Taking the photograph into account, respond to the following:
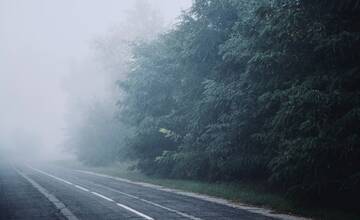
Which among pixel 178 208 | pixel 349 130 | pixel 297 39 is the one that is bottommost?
pixel 178 208


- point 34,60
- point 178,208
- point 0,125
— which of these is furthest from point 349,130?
point 0,125

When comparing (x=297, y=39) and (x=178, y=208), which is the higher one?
(x=297, y=39)

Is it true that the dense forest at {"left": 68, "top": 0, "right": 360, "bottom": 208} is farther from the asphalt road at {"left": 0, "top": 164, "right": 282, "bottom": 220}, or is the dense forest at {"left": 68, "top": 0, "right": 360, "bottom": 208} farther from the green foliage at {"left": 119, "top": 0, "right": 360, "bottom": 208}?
the asphalt road at {"left": 0, "top": 164, "right": 282, "bottom": 220}

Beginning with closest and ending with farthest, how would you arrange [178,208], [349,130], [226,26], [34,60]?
[349,130]
[178,208]
[226,26]
[34,60]

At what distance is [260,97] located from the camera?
559 inches

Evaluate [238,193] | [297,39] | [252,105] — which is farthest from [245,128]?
[297,39]

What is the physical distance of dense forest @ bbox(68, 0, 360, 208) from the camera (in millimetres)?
Result: 11203

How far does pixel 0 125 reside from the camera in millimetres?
168625

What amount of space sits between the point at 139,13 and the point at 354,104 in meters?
39.0

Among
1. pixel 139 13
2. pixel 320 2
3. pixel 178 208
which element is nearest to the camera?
pixel 320 2

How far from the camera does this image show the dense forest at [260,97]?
36.8 ft

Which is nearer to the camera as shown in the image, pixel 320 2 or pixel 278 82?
pixel 320 2

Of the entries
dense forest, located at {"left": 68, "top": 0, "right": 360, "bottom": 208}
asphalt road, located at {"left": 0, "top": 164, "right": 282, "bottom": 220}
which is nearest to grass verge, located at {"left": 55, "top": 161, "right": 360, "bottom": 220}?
dense forest, located at {"left": 68, "top": 0, "right": 360, "bottom": 208}

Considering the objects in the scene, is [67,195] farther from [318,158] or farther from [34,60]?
[34,60]
